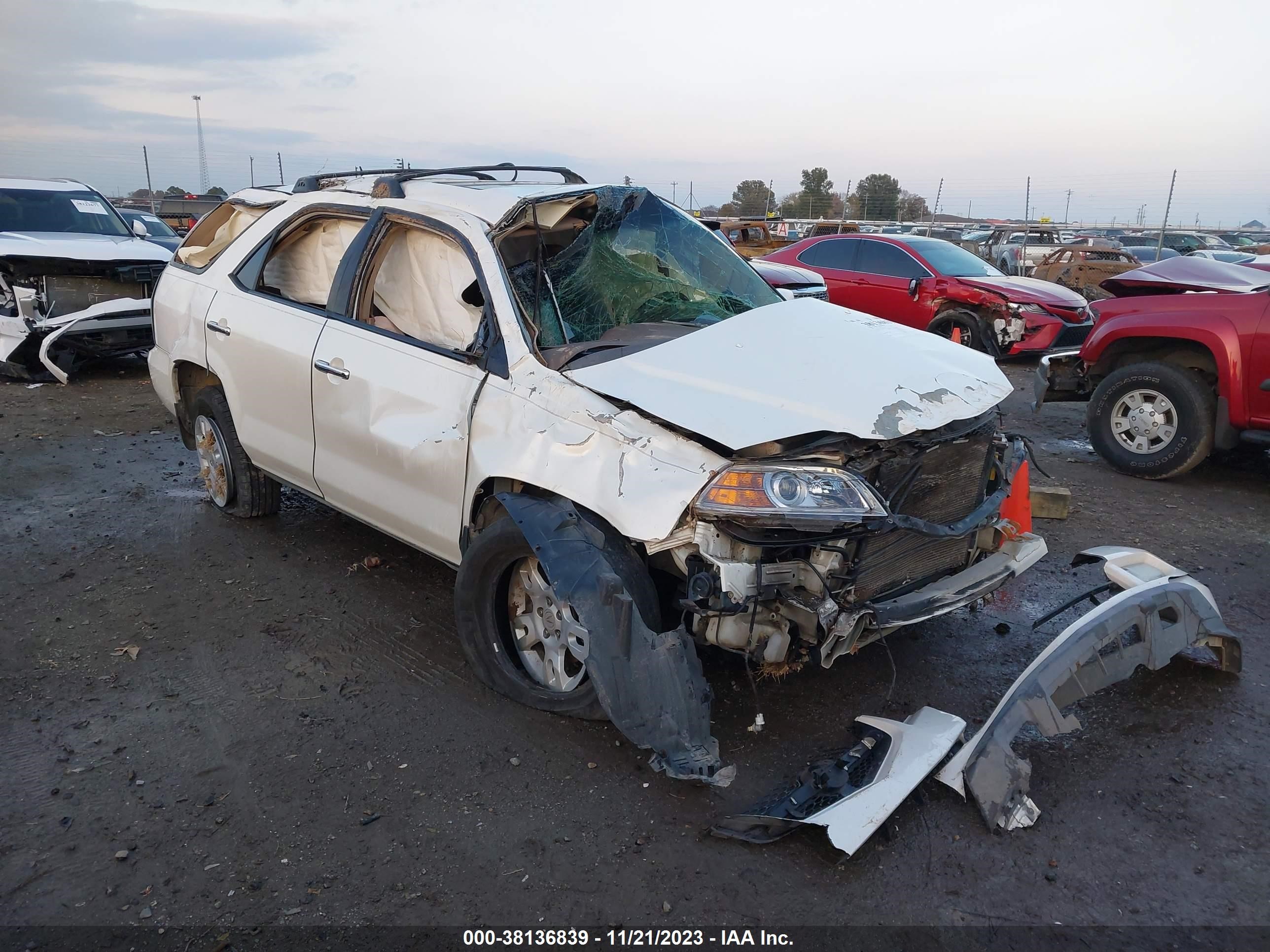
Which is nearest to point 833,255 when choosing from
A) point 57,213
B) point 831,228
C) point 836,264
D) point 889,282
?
point 836,264

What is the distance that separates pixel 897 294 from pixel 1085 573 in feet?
23.2

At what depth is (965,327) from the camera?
11086 mm

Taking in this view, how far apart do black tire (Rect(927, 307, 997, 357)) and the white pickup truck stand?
9.74 metres

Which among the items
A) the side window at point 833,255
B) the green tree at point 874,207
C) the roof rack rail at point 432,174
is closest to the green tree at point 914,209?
the green tree at point 874,207

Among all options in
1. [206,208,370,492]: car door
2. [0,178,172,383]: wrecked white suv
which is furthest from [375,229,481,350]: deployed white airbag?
[0,178,172,383]: wrecked white suv

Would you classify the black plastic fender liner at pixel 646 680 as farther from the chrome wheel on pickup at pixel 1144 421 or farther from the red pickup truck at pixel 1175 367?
the chrome wheel on pickup at pixel 1144 421

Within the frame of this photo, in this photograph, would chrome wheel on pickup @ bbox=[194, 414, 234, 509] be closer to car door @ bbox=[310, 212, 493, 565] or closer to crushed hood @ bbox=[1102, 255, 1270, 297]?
car door @ bbox=[310, 212, 493, 565]

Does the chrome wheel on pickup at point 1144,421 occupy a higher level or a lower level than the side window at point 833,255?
lower

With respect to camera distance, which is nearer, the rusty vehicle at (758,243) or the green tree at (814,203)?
the rusty vehicle at (758,243)

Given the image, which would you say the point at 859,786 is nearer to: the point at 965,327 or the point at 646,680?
the point at 646,680

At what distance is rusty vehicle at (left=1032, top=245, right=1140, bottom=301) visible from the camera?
16969 mm

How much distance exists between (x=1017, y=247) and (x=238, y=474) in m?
20.8

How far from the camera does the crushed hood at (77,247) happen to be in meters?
8.86

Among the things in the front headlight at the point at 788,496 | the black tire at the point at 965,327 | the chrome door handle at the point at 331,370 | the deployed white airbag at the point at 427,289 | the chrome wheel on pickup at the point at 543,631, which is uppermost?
the deployed white airbag at the point at 427,289
